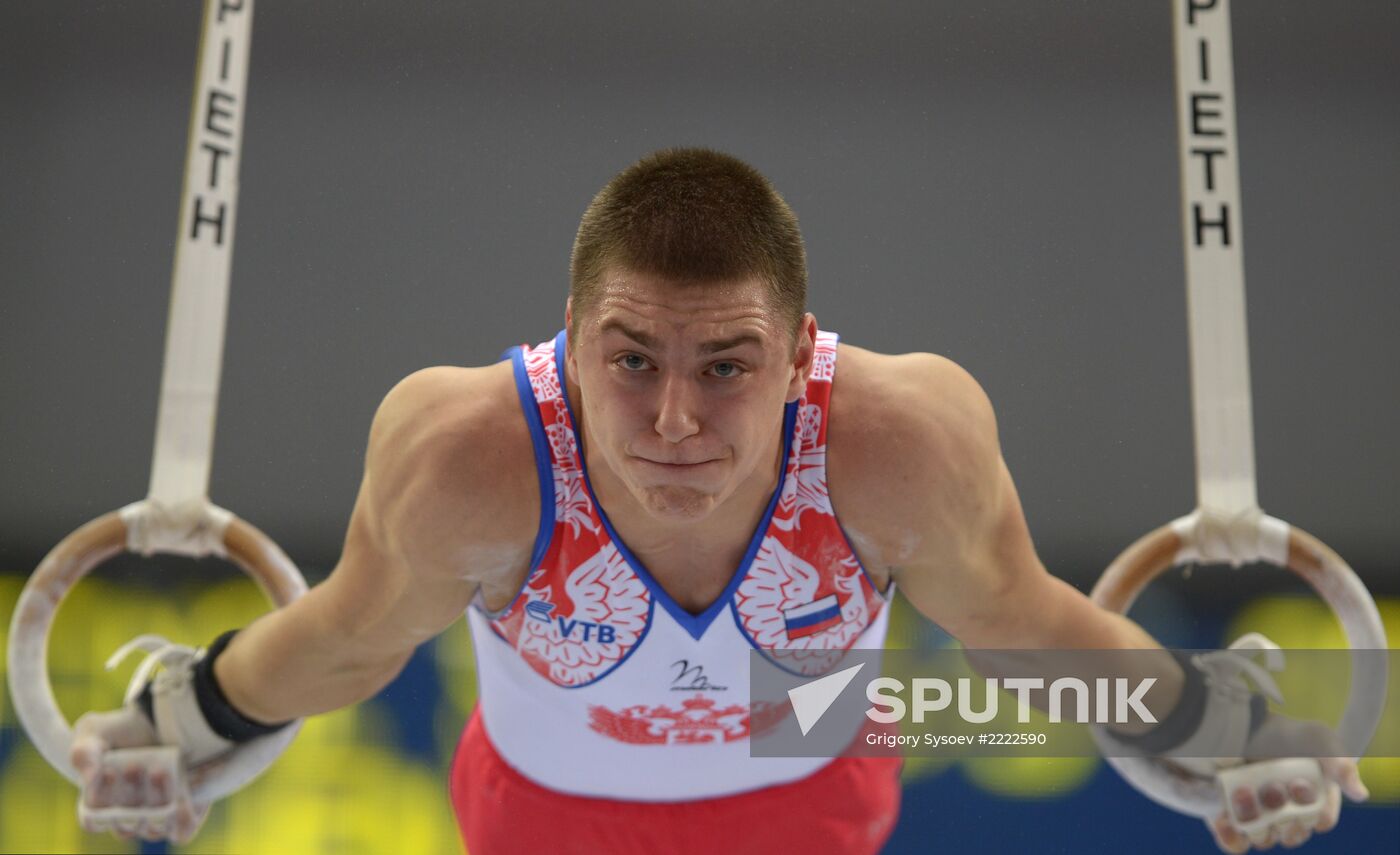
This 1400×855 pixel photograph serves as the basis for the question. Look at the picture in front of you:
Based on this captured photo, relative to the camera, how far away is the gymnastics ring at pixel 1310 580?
2113 millimetres

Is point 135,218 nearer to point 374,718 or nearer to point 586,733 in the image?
point 374,718

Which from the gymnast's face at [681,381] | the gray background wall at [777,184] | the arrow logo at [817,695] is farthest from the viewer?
the gray background wall at [777,184]

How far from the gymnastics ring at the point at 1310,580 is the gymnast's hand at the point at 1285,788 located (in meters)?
0.04

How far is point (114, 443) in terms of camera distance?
2.80 metres

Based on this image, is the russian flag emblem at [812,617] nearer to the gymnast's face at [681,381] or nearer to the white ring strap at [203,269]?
the gymnast's face at [681,381]

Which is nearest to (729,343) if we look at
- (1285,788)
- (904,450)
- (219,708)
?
(904,450)

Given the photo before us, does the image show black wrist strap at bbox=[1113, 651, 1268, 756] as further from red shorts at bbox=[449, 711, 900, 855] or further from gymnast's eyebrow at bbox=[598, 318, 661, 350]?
gymnast's eyebrow at bbox=[598, 318, 661, 350]

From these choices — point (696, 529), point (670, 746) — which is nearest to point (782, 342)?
point (696, 529)

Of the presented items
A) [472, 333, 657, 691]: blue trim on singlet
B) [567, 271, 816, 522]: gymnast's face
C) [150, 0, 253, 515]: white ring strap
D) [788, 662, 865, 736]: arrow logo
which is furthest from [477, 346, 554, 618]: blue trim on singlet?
[150, 0, 253, 515]: white ring strap

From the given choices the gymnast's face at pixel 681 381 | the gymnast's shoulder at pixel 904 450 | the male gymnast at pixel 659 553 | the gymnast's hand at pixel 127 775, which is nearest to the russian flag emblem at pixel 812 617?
the male gymnast at pixel 659 553

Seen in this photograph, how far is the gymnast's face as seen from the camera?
55.6 inches

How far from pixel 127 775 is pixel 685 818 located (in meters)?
0.82

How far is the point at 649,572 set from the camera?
1.68 metres

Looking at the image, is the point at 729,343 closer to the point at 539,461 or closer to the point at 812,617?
the point at 539,461
